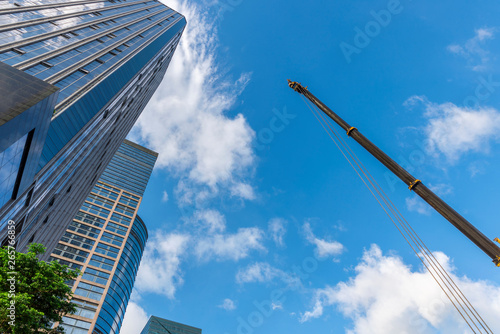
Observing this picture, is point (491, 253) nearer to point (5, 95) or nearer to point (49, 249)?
point (5, 95)

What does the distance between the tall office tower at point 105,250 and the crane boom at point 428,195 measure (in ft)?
204

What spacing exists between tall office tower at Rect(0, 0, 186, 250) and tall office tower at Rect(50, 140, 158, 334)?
22526mm

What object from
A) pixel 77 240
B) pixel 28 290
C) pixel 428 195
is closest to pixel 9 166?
pixel 28 290

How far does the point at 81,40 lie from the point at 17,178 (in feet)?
118

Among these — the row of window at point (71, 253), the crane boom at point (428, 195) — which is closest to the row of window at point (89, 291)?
the row of window at point (71, 253)

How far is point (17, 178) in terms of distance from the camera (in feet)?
81.9

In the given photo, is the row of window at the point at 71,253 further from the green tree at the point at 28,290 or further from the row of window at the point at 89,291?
the green tree at the point at 28,290

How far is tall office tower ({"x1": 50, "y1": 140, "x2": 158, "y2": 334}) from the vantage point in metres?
62.1

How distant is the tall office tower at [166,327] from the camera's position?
346 feet

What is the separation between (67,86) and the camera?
1467 inches

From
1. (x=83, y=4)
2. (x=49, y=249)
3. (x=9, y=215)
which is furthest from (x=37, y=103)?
(x=83, y=4)

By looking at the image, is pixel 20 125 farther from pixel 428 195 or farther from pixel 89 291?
pixel 89 291

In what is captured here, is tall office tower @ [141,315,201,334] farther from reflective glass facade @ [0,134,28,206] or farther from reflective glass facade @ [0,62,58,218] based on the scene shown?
reflective glass facade @ [0,134,28,206]

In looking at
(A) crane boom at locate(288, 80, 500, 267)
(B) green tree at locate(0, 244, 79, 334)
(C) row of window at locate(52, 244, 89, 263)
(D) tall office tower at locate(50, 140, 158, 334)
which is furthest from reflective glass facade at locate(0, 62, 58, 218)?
(C) row of window at locate(52, 244, 89, 263)
